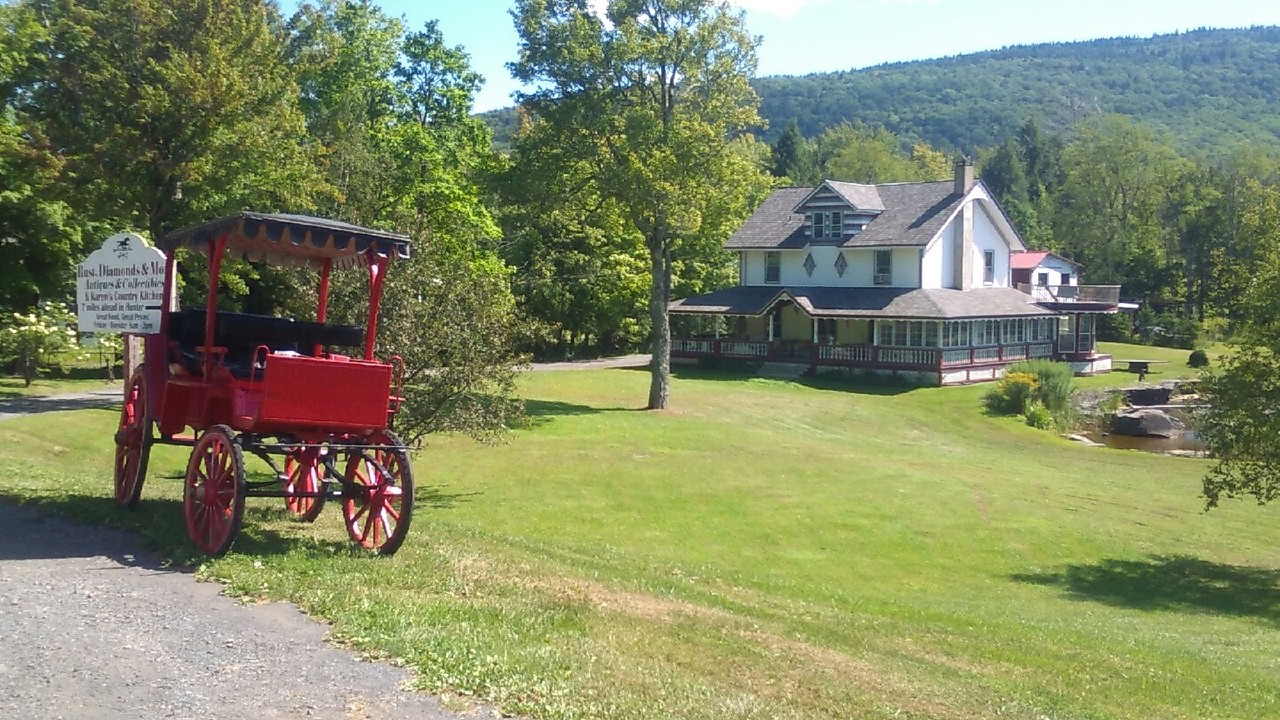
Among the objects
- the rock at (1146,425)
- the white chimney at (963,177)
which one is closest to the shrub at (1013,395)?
the rock at (1146,425)

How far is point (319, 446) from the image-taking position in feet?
34.3

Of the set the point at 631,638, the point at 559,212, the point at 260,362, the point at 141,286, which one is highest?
the point at 559,212

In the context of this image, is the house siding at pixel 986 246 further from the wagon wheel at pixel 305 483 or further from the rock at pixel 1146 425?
the wagon wheel at pixel 305 483

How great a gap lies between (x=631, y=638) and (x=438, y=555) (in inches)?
127

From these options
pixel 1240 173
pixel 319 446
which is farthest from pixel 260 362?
pixel 1240 173

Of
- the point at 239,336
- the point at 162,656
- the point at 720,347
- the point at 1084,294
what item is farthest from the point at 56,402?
the point at 1084,294

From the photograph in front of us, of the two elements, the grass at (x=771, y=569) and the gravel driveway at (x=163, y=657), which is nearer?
the gravel driveway at (x=163, y=657)

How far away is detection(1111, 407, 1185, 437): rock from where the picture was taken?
44500mm

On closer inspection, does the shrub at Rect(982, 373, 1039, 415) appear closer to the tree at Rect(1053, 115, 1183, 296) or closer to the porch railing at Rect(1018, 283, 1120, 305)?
the porch railing at Rect(1018, 283, 1120, 305)

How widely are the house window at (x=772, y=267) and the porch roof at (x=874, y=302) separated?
67cm

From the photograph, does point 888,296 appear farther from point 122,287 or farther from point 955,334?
point 122,287

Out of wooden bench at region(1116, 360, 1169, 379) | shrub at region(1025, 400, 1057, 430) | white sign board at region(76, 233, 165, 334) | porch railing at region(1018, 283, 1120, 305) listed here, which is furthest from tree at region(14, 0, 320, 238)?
porch railing at region(1018, 283, 1120, 305)

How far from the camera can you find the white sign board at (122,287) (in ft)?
40.2

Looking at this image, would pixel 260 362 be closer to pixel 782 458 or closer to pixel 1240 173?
pixel 782 458
